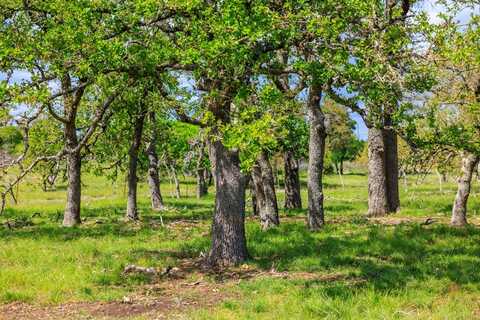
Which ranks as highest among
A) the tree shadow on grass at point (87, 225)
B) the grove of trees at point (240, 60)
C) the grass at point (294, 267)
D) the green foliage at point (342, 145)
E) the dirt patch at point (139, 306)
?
the green foliage at point (342, 145)

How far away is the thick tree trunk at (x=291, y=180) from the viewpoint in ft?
104

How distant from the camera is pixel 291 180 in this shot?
104 feet

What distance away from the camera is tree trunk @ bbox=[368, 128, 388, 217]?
83.1 feet

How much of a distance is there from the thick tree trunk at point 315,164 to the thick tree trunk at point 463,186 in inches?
191

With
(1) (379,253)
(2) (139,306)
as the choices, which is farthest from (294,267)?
(2) (139,306)

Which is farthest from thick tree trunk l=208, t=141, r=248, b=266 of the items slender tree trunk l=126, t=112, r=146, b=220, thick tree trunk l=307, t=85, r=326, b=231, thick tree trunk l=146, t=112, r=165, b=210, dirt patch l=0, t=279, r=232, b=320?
thick tree trunk l=146, t=112, r=165, b=210

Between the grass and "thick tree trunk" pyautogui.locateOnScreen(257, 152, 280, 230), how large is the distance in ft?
2.14

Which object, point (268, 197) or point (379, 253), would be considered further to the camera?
point (268, 197)

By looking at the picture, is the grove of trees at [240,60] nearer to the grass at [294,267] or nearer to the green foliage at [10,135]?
the grass at [294,267]

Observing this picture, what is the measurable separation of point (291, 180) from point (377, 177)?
714cm

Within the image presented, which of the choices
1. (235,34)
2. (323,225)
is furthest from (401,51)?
(323,225)

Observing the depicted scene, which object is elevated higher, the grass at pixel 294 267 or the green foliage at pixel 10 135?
the green foliage at pixel 10 135

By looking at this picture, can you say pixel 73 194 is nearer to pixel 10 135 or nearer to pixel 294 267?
pixel 294 267

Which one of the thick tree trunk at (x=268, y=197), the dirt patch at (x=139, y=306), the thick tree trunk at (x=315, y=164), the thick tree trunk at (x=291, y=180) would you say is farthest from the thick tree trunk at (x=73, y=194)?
the dirt patch at (x=139, y=306)
